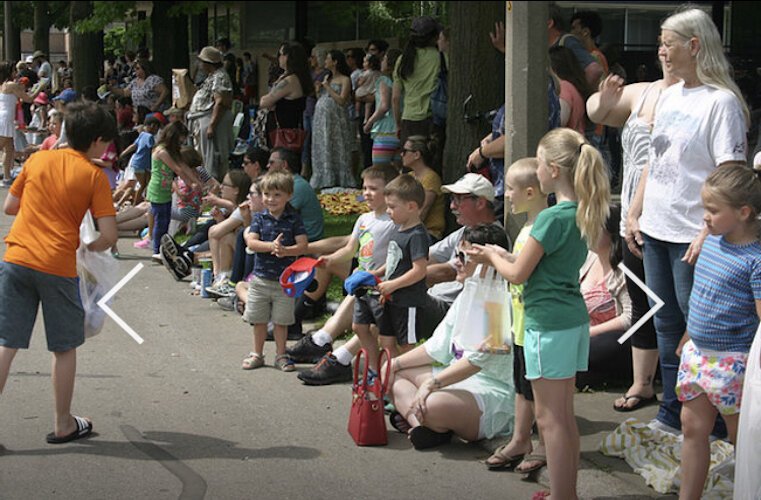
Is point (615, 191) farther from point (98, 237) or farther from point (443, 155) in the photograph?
point (98, 237)

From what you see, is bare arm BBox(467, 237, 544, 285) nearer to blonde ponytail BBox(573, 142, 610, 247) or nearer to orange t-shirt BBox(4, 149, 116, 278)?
blonde ponytail BBox(573, 142, 610, 247)

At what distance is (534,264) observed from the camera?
15.9 ft

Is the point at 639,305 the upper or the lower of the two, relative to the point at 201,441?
upper

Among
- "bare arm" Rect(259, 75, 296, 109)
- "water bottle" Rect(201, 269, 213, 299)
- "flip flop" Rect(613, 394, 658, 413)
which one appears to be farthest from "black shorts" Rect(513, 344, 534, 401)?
"bare arm" Rect(259, 75, 296, 109)

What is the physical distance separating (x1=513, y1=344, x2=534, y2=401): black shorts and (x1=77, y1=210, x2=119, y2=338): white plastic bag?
2179mm

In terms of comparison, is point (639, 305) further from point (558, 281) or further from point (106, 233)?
point (106, 233)

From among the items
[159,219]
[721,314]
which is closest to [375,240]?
[721,314]

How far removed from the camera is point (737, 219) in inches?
183

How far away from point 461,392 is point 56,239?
7.08 ft

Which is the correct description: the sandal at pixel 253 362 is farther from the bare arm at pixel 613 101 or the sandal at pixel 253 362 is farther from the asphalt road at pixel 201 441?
the bare arm at pixel 613 101

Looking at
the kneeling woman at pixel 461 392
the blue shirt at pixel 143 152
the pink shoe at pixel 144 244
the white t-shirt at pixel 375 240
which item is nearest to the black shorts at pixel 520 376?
the kneeling woman at pixel 461 392

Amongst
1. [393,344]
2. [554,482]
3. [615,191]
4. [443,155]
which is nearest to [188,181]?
[443,155]

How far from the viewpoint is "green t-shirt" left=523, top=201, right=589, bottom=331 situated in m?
4.90

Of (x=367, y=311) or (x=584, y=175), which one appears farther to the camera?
(x=367, y=311)
